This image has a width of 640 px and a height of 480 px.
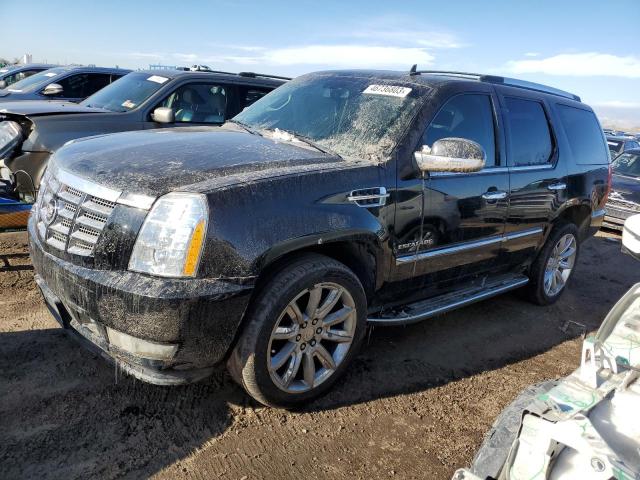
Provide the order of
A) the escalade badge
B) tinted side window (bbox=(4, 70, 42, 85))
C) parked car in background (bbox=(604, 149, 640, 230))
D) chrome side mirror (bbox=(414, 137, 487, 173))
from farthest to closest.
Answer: tinted side window (bbox=(4, 70, 42, 85))
parked car in background (bbox=(604, 149, 640, 230))
chrome side mirror (bbox=(414, 137, 487, 173))
the escalade badge

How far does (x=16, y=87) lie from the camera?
10.4 meters

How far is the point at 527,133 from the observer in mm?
4336

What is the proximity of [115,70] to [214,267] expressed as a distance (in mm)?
8944

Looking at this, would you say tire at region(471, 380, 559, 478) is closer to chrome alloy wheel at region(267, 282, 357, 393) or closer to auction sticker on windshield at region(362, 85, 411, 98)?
chrome alloy wheel at region(267, 282, 357, 393)

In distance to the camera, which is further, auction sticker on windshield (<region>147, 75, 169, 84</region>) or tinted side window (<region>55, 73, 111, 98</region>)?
tinted side window (<region>55, 73, 111, 98</region>)

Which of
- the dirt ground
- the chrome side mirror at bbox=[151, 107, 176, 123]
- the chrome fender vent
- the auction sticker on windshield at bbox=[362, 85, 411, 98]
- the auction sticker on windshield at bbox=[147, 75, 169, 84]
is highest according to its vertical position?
the auction sticker on windshield at bbox=[362, 85, 411, 98]

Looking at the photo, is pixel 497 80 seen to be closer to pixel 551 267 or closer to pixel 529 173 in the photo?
pixel 529 173

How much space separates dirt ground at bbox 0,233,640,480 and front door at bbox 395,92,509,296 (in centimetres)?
65

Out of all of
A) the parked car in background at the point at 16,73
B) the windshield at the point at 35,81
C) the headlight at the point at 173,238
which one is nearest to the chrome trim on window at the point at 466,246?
the headlight at the point at 173,238

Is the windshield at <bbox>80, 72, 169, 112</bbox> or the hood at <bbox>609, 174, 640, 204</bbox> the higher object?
the windshield at <bbox>80, 72, 169, 112</bbox>

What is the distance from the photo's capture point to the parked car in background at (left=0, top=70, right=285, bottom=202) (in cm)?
519

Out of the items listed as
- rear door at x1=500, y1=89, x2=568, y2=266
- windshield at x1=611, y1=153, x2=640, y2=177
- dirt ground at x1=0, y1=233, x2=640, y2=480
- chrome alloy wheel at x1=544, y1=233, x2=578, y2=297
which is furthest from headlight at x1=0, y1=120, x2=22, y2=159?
windshield at x1=611, y1=153, x2=640, y2=177

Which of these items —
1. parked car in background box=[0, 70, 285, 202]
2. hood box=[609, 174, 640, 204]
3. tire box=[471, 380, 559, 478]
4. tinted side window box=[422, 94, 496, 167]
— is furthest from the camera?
hood box=[609, 174, 640, 204]

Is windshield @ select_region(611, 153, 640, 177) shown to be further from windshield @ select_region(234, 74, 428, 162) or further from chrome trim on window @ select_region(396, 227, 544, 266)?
windshield @ select_region(234, 74, 428, 162)
